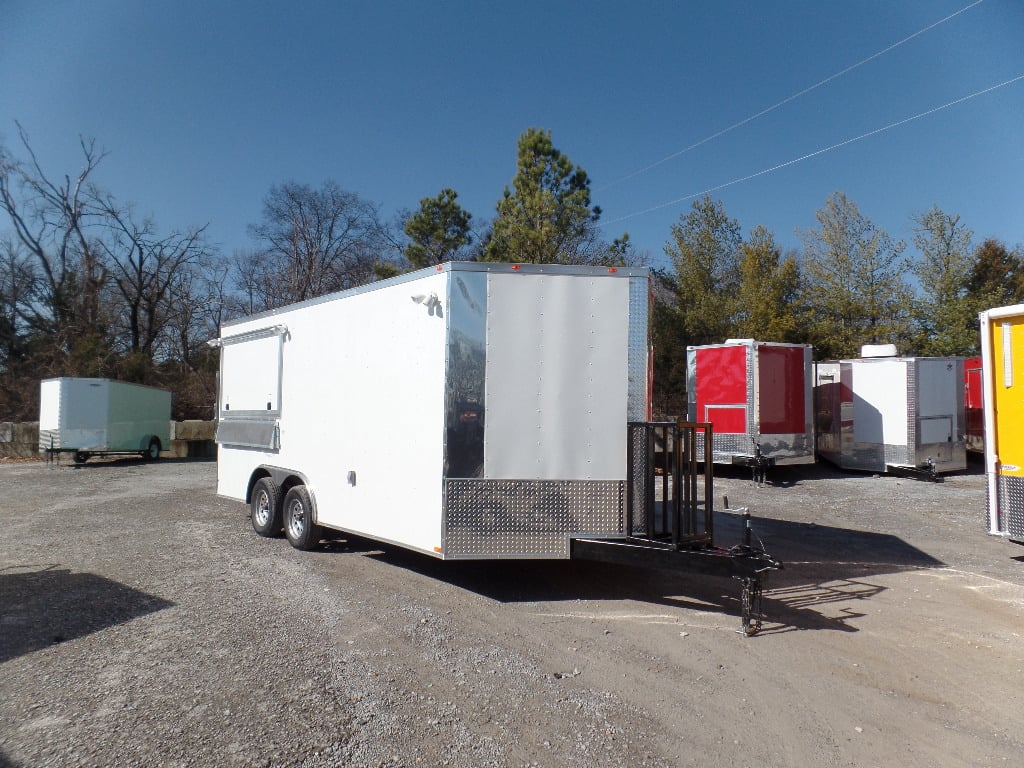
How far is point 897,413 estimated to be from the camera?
13523mm

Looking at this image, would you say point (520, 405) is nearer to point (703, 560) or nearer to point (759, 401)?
point (703, 560)

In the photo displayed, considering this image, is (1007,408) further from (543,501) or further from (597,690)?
(597,690)

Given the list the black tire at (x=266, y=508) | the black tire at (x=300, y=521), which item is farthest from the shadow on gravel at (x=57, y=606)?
the black tire at (x=266, y=508)

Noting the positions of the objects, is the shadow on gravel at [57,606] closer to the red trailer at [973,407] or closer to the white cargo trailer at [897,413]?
the white cargo trailer at [897,413]

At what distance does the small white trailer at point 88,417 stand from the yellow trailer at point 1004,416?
21286 millimetres

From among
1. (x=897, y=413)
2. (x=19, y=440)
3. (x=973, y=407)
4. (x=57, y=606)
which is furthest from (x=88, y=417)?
(x=973, y=407)

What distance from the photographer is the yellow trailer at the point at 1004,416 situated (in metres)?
6.67

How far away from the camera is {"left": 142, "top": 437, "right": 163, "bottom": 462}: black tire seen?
22.3 m

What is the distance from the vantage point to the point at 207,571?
6.73 meters

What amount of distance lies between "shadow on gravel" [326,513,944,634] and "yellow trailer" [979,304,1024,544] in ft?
2.80

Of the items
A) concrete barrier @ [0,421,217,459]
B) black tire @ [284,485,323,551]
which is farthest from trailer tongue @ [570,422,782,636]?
concrete barrier @ [0,421,217,459]

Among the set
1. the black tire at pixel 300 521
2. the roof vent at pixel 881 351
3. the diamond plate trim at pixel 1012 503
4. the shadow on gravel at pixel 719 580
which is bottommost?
the shadow on gravel at pixel 719 580

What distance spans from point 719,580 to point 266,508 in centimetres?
535

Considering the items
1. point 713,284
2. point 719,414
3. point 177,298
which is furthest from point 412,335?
point 177,298
